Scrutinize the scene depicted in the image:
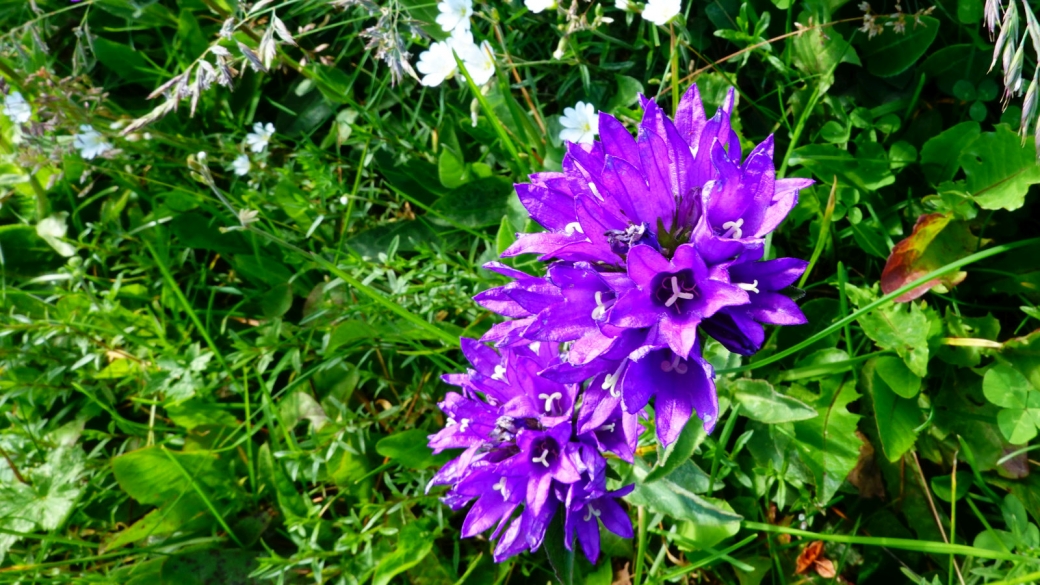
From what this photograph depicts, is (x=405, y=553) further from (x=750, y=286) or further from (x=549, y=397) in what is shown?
(x=750, y=286)

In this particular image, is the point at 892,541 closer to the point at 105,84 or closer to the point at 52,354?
the point at 52,354

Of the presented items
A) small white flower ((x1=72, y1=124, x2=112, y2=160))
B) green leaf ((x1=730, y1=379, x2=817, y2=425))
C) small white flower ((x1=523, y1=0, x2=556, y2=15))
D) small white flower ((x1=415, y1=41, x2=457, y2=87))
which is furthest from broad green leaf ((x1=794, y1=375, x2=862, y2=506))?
small white flower ((x1=72, y1=124, x2=112, y2=160))

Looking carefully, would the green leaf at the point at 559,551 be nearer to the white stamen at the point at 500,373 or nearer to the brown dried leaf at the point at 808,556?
the white stamen at the point at 500,373

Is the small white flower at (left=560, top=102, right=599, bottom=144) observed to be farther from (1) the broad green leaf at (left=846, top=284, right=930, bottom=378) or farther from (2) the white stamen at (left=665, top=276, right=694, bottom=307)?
(2) the white stamen at (left=665, top=276, right=694, bottom=307)

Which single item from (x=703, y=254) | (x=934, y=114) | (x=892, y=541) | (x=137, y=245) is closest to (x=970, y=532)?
(x=892, y=541)

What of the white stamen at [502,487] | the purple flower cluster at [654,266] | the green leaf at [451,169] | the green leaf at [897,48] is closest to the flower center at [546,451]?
the white stamen at [502,487]

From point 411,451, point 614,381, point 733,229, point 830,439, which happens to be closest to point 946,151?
point 830,439
